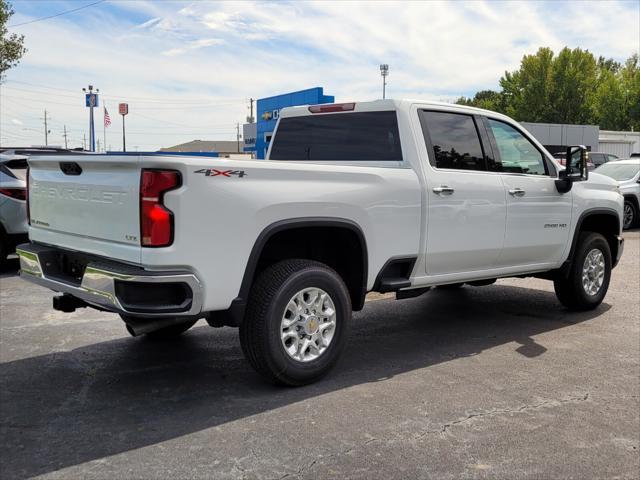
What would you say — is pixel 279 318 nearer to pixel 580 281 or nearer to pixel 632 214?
pixel 580 281

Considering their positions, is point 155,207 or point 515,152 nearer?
point 155,207

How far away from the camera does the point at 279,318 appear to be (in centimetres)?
431

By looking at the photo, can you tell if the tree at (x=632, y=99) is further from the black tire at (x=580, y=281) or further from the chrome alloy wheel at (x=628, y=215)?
the black tire at (x=580, y=281)

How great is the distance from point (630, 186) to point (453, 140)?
1143cm

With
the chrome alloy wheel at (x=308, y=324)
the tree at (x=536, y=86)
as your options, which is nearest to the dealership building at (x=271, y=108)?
the chrome alloy wheel at (x=308, y=324)

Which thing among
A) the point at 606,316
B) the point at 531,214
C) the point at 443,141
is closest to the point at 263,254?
the point at 443,141

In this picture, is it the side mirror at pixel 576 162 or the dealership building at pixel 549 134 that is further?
the dealership building at pixel 549 134

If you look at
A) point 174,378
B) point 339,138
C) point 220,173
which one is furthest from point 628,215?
point 220,173

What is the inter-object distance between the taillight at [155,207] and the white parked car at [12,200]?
19.4 ft

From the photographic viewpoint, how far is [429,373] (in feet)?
16.2

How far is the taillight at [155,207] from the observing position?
3746 mm

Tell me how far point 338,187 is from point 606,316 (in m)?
3.84

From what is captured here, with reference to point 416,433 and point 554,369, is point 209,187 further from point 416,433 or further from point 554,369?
point 554,369

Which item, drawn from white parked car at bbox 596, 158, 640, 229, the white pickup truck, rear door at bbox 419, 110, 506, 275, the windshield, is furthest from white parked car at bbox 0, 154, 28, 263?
the windshield
